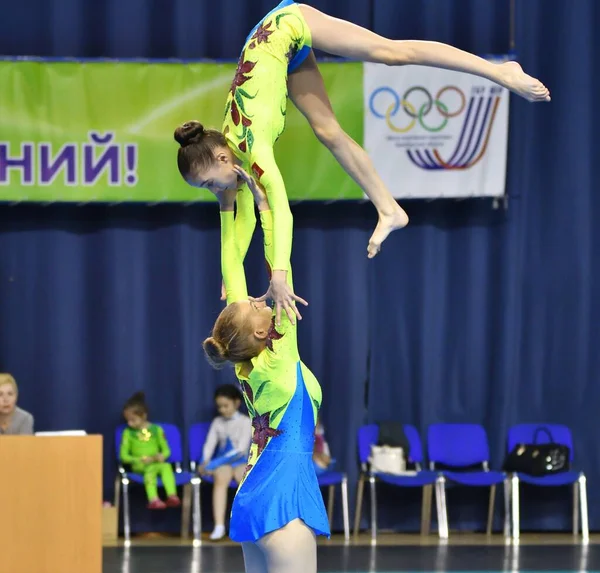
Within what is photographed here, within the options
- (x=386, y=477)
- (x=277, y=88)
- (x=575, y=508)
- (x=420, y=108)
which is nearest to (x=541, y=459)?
(x=575, y=508)

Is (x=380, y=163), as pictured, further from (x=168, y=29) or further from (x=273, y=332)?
(x=273, y=332)

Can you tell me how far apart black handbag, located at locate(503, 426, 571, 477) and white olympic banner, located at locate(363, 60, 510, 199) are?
206cm

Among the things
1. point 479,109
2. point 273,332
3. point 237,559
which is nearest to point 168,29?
point 479,109

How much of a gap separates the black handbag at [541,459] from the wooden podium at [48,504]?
147 inches

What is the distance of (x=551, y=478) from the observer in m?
8.69

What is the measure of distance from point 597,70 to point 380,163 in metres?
2.02

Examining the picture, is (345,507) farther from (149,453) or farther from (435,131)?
(435,131)

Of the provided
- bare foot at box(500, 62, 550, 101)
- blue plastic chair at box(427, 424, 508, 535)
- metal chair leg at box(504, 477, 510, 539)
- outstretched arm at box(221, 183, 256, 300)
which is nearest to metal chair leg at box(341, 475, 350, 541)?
blue plastic chair at box(427, 424, 508, 535)

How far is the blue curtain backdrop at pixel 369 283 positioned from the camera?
9.17 m

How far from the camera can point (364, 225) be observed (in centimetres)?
929

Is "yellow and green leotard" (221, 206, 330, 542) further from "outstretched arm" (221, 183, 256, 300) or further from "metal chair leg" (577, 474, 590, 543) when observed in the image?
"metal chair leg" (577, 474, 590, 543)

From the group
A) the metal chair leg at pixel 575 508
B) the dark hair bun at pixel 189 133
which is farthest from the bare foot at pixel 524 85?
the metal chair leg at pixel 575 508

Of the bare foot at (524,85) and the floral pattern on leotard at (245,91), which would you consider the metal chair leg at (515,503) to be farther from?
the floral pattern on leotard at (245,91)

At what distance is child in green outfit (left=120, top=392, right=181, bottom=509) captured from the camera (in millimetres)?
8570
